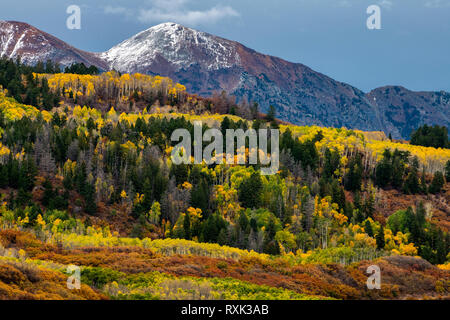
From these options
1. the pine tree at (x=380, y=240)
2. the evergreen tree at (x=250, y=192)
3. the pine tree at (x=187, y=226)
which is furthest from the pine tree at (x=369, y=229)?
the pine tree at (x=187, y=226)

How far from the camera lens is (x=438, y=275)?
8525 centimetres

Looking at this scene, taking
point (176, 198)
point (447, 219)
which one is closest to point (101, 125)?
point (176, 198)

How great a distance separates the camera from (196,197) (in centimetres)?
14775

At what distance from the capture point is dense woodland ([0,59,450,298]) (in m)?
124

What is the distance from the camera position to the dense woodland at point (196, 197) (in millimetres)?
123938

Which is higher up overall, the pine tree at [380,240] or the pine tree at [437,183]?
the pine tree at [437,183]

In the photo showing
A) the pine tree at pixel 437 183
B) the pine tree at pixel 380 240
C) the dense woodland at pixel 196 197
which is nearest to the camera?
the dense woodland at pixel 196 197

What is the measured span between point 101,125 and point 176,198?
5560 cm

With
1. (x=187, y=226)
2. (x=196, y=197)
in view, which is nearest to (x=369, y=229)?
(x=196, y=197)

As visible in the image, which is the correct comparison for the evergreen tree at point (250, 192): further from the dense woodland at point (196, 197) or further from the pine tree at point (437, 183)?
the pine tree at point (437, 183)

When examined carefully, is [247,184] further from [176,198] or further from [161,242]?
[161,242]

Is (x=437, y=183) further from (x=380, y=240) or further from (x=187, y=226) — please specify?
(x=187, y=226)

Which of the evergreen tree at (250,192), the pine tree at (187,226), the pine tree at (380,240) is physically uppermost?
the evergreen tree at (250,192)
